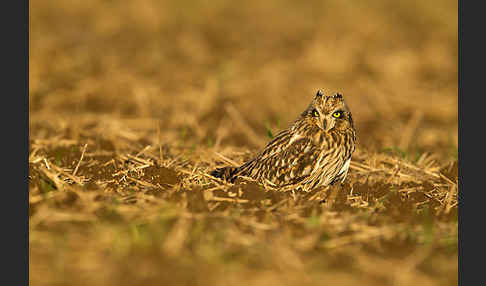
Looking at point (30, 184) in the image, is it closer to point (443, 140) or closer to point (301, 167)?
point (301, 167)

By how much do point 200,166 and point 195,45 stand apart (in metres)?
8.22

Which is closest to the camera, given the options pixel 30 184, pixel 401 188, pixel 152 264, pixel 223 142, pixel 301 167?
pixel 152 264

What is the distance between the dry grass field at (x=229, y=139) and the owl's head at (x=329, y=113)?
0.71 metres

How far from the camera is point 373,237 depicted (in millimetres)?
5238

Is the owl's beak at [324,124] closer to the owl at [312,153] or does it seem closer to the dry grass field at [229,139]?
the owl at [312,153]

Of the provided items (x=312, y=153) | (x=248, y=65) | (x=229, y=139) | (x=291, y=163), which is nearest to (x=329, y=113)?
(x=312, y=153)

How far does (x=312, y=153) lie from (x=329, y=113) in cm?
47

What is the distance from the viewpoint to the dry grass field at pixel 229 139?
4.77m

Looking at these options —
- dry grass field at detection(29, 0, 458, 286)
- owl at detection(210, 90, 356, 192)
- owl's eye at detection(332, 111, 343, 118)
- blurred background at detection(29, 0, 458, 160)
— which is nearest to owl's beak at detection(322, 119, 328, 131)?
owl at detection(210, 90, 356, 192)

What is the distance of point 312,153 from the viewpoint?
263 inches

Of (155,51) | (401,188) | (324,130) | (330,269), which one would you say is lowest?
(330,269)

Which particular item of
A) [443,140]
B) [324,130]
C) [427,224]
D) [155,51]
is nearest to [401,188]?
[324,130]

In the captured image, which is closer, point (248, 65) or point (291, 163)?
point (291, 163)

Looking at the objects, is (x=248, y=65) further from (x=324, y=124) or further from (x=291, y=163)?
(x=291, y=163)
